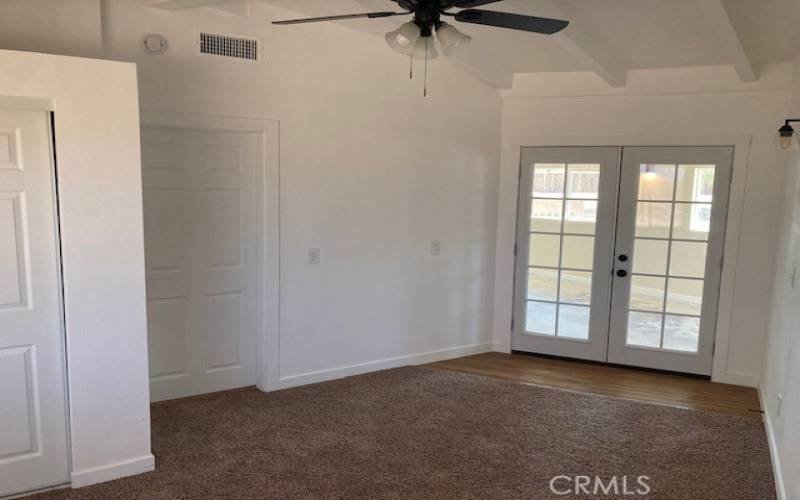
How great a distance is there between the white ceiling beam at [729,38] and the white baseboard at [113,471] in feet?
12.2

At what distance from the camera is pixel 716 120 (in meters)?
4.75

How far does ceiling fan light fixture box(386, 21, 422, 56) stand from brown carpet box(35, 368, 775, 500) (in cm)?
215

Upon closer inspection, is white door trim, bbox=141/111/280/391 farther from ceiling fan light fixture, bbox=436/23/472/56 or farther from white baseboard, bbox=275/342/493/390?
ceiling fan light fixture, bbox=436/23/472/56

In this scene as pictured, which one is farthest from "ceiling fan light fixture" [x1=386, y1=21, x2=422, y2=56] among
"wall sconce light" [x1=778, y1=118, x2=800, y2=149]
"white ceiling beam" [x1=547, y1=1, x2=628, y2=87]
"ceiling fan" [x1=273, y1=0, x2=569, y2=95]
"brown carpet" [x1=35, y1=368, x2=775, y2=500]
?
"wall sconce light" [x1=778, y1=118, x2=800, y2=149]

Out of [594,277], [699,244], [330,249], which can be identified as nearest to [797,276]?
[699,244]

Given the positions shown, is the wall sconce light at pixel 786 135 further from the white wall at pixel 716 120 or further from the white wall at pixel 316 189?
the white wall at pixel 316 189

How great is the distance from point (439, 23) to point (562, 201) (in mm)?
3196

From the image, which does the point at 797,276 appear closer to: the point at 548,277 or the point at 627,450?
the point at 627,450

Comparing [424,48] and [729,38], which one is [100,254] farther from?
[729,38]

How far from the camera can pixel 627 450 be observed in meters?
3.59

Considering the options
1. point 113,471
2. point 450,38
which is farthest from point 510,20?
point 113,471

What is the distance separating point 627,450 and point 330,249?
244 cm

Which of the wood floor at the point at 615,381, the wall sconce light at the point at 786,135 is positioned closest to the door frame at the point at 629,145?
the wood floor at the point at 615,381

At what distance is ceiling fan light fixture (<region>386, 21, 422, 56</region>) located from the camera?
2465 millimetres
